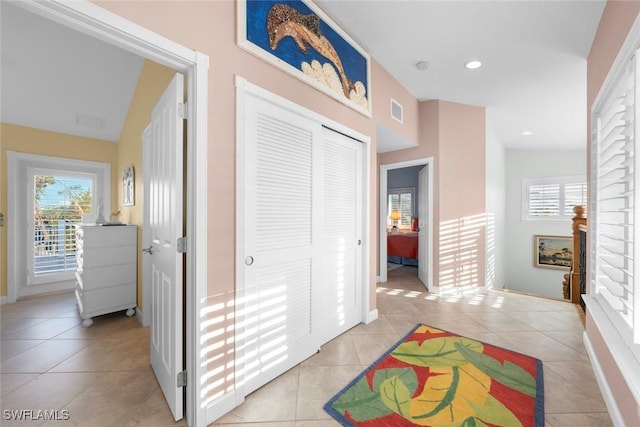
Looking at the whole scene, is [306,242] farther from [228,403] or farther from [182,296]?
[228,403]

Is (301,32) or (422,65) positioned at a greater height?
(422,65)

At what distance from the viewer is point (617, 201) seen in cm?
167

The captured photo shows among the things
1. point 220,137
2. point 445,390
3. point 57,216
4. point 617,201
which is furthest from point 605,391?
point 57,216

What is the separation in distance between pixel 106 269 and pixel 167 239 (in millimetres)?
1917

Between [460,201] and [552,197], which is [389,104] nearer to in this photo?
Answer: [460,201]

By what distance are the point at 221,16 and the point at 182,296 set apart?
163cm

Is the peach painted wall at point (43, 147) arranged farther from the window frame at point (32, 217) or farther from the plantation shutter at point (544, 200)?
the plantation shutter at point (544, 200)

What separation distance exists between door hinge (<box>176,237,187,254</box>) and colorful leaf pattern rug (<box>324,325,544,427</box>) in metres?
1.25

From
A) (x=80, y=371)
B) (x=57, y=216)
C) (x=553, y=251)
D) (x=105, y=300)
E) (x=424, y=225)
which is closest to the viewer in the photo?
(x=80, y=371)

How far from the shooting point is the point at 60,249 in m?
3.97

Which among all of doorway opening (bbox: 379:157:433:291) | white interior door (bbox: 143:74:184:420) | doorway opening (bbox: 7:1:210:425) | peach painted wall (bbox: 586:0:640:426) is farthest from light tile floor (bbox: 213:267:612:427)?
doorway opening (bbox: 379:157:433:291)

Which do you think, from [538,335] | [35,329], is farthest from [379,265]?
[35,329]

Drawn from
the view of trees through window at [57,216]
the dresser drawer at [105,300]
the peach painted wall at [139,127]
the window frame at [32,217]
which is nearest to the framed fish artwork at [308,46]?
the peach painted wall at [139,127]

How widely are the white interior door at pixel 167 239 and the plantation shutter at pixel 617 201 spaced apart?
7.21ft
